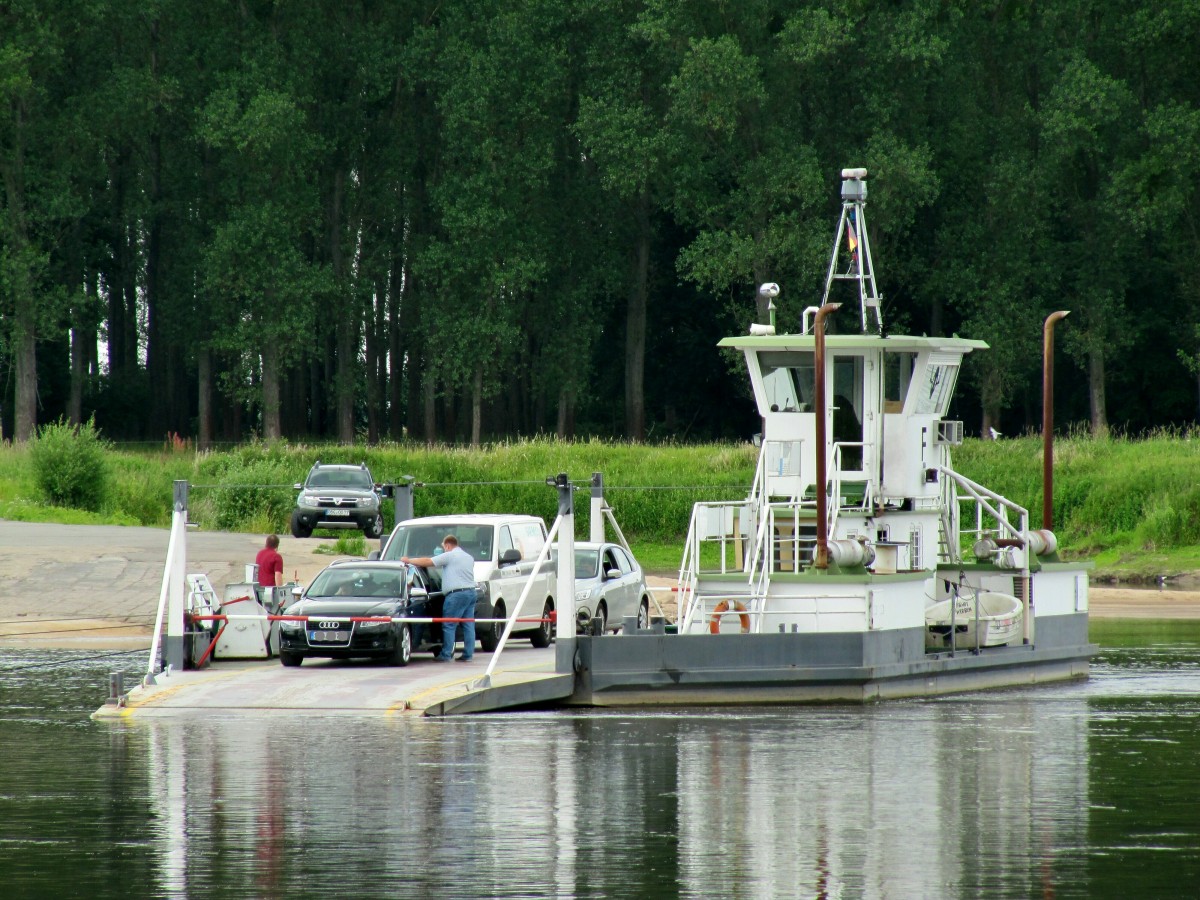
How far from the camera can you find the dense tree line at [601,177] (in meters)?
66.7

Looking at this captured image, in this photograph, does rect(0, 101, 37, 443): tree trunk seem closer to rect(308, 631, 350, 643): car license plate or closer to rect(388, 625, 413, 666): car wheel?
rect(388, 625, 413, 666): car wheel

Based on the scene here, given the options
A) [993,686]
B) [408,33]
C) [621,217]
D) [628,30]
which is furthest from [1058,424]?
[993,686]

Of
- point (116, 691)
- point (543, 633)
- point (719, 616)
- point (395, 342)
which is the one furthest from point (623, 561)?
point (395, 342)

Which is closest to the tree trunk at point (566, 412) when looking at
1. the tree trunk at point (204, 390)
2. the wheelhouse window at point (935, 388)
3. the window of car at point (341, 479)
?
the tree trunk at point (204, 390)

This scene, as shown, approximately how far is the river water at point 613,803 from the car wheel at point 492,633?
202 inches

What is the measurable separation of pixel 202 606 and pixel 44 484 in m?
24.3

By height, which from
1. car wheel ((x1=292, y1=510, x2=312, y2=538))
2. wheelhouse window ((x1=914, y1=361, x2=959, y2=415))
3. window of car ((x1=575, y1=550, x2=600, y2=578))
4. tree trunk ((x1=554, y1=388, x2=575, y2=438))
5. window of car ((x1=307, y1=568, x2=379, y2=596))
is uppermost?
tree trunk ((x1=554, y1=388, x2=575, y2=438))

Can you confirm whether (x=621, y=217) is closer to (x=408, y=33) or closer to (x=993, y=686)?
(x=408, y=33)

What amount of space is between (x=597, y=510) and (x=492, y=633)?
7.82ft

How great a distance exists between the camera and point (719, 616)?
965 inches

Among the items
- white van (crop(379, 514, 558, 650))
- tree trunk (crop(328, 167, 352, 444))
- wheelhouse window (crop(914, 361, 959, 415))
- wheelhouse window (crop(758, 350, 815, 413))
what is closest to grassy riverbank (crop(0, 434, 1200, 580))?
white van (crop(379, 514, 558, 650))

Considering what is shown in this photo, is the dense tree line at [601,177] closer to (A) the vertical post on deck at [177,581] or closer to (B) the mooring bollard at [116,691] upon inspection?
(A) the vertical post on deck at [177,581]

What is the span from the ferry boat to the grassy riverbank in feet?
59.0

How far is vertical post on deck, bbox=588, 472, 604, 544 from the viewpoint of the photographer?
87.7 feet
